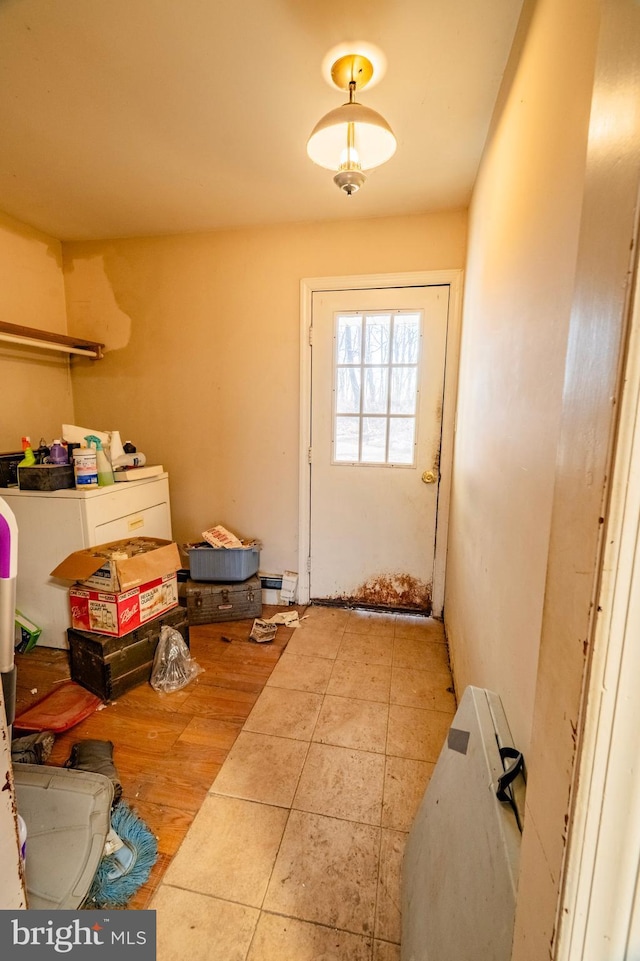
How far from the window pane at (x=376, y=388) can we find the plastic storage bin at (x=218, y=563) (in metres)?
1.24

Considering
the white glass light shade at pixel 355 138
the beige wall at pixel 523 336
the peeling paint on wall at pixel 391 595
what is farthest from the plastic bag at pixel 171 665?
the white glass light shade at pixel 355 138

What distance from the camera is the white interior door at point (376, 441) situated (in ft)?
7.84

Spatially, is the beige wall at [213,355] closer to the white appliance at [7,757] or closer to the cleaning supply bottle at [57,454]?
the cleaning supply bottle at [57,454]

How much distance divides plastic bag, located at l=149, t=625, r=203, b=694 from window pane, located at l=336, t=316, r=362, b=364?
1883 millimetres

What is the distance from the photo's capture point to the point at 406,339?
7.86ft

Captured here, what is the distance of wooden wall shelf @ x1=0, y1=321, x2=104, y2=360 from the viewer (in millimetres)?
2205

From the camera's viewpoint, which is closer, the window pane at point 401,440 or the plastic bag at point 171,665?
the plastic bag at point 171,665

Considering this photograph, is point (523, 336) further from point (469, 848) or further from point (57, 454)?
point (57, 454)

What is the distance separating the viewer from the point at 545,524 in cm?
78

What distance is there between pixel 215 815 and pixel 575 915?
1.25 m

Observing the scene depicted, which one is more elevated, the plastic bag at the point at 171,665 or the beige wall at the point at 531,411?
the beige wall at the point at 531,411

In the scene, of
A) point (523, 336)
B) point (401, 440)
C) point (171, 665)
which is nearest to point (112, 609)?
point (171, 665)

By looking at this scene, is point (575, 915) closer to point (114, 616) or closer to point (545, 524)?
point (545, 524)

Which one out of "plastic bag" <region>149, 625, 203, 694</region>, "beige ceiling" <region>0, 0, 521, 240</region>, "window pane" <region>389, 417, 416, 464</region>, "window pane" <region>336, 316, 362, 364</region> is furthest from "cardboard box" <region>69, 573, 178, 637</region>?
"beige ceiling" <region>0, 0, 521, 240</region>
